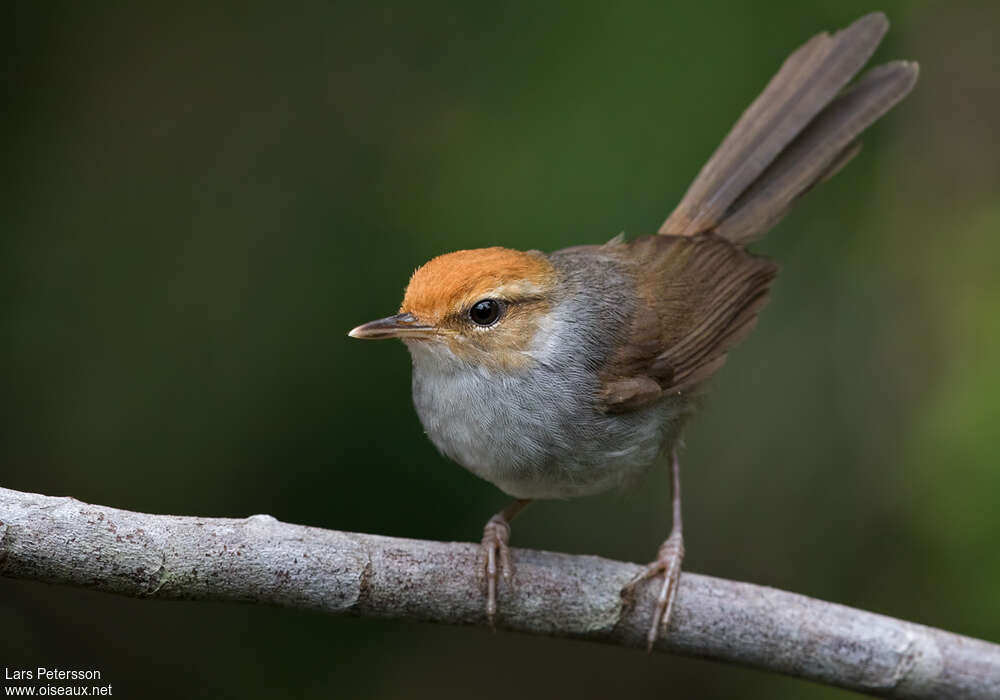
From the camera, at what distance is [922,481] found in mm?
4820

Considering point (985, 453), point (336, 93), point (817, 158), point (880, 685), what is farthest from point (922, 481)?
point (336, 93)

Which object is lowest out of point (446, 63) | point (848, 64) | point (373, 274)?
point (373, 274)

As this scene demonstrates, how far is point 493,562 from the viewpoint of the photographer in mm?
3840

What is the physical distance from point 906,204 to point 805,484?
142cm

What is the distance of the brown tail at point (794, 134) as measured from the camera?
505 cm

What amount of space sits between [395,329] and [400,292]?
1169mm

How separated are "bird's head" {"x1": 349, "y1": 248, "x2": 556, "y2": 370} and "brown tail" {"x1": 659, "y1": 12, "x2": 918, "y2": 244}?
140cm

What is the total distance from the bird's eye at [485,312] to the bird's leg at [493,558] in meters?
0.77

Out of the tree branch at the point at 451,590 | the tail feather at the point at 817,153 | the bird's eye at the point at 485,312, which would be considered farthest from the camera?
the tail feather at the point at 817,153

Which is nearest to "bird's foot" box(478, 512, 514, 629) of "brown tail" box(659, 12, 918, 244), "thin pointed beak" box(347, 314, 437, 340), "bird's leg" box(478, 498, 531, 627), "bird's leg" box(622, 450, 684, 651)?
"bird's leg" box(478, 498, 531, 627)

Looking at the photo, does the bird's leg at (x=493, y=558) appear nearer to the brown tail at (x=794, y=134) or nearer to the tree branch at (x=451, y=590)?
the tree branch at (x=451, y=590)

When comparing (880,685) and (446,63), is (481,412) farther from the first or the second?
(446,63)

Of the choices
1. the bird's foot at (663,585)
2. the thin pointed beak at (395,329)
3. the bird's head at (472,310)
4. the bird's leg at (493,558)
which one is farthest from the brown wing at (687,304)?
the thin pointed beak at (395,329)

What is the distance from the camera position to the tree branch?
3.19 m
